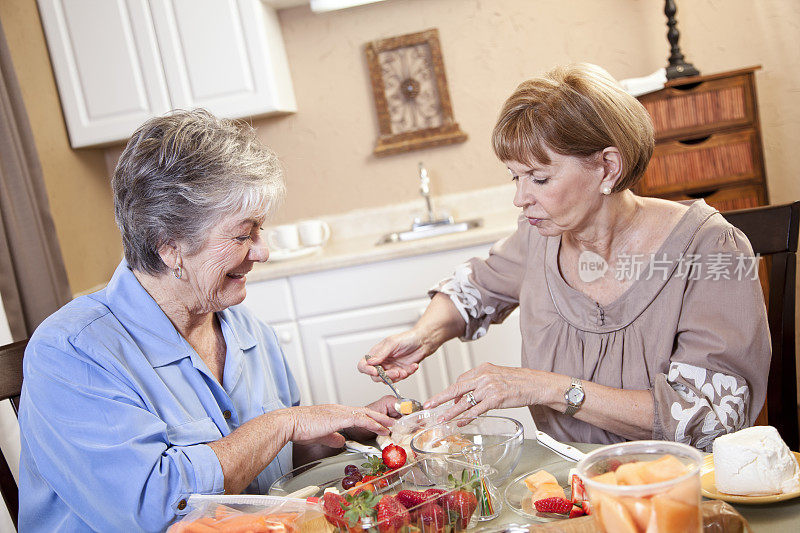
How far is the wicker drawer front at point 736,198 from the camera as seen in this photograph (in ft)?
8.47

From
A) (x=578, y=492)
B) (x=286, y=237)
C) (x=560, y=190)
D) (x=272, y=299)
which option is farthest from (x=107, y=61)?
(x=578, y=492)

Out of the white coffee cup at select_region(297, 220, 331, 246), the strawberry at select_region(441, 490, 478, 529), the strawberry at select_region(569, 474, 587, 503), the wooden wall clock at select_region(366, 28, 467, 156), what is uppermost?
the wooden wall clock at select_region(366, 28, 467, 156)

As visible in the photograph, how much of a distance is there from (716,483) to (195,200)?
0.91m

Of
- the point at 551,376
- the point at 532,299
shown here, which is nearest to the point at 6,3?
the point at 532,299

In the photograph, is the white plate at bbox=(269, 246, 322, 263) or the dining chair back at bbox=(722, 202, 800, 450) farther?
the white plate at bbox=(269, 246, 322, 263)

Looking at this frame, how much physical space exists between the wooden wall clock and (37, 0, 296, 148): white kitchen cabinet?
0.46m

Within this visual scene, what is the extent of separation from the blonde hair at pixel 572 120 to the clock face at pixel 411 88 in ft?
5.74

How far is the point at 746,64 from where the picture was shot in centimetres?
300

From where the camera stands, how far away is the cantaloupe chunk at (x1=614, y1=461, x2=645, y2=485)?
0.73 meters

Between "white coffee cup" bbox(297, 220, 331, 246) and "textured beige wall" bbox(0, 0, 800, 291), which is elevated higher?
"textured beige wall" bbox(0, 0, 800, 291)

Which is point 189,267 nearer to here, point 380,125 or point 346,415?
point 346,415

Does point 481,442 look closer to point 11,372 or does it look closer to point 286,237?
point 11,372

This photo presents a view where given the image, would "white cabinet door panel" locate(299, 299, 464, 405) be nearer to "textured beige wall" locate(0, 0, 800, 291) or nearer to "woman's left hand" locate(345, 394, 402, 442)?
"textured beige wall" locate(0, 0, 800, 291)

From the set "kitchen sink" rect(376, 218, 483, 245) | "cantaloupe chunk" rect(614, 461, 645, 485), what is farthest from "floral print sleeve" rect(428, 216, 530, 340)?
"kitchen sink" rect(376, 218, 483, 245)
